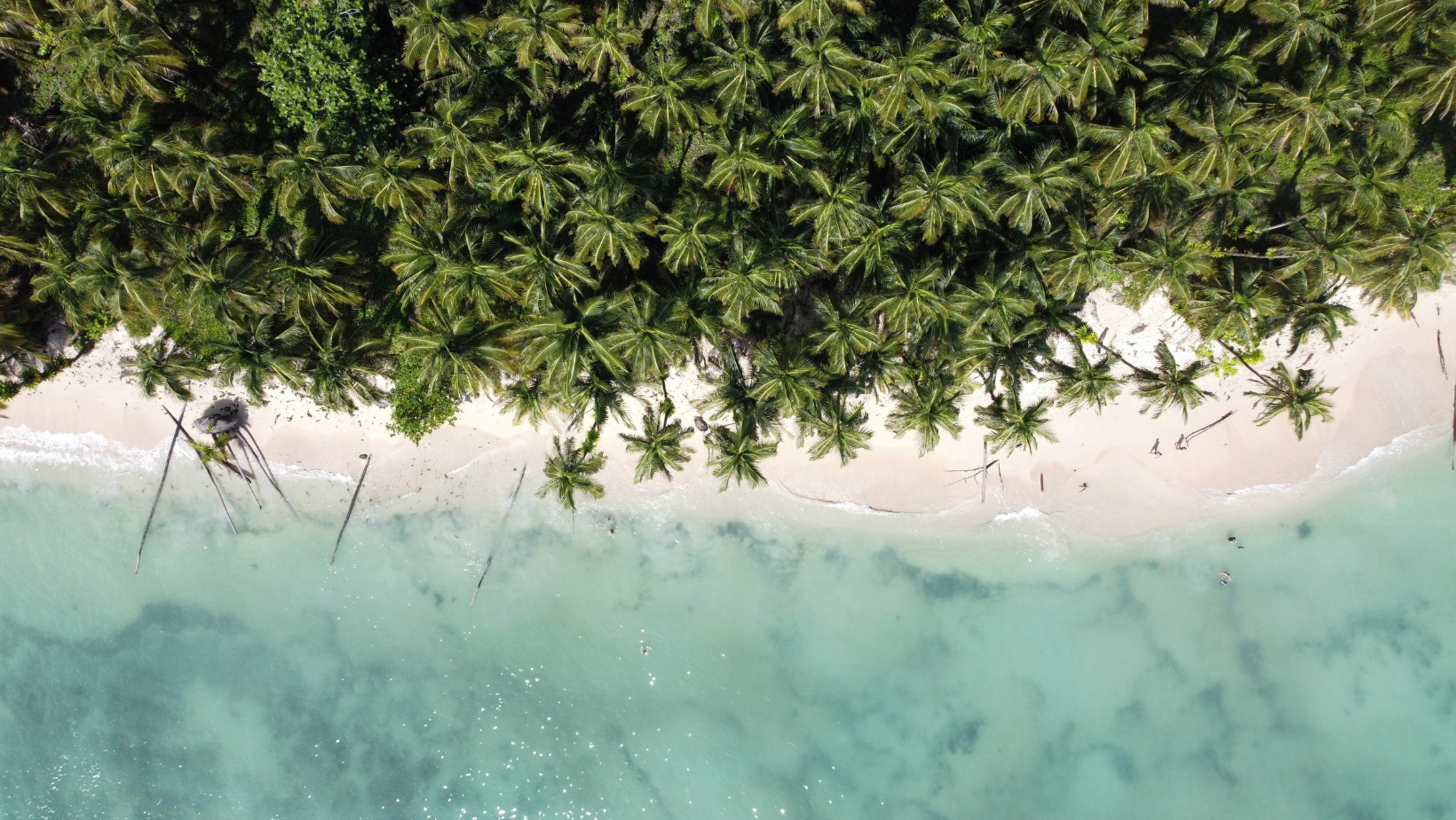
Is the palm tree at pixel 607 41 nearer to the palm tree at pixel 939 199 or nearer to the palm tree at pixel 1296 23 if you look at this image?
the palm tree at pixel 939 199

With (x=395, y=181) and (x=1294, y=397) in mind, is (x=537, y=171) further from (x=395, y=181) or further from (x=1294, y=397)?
(x=1294, y=397)

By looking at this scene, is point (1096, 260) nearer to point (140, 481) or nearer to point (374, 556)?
point (374, 556)

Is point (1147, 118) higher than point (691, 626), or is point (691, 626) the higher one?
point (1147, 118)

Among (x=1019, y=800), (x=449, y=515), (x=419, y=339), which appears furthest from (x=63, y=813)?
(x=1019, y=800)

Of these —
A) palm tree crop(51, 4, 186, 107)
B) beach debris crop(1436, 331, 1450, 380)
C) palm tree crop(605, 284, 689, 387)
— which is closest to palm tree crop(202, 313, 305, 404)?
palm tree crop(51, 4, 186, 107)

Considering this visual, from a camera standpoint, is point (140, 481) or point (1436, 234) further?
point (140, 481)

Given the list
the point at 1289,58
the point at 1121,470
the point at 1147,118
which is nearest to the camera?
the point at 1147,118

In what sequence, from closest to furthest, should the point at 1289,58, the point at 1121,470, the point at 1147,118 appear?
the point at 1147,118 → the point at 1289,58 → the point at 1121,470

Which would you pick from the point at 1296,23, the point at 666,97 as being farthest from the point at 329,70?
the point at 1296,23

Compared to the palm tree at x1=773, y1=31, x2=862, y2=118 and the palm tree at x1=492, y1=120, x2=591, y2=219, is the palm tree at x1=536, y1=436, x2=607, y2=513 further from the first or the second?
the palm tree at x1=773, y1=31, x2=862, y2=118
